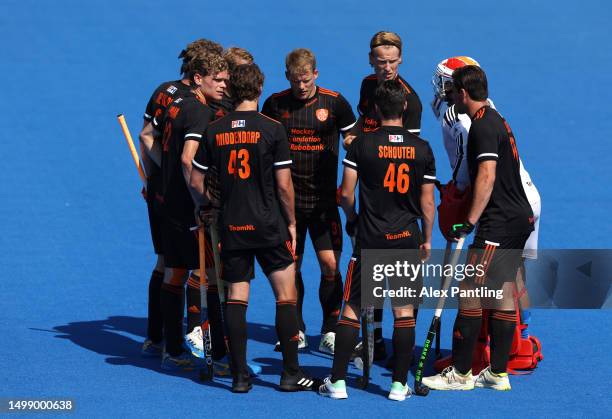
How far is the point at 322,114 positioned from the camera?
7.86 m

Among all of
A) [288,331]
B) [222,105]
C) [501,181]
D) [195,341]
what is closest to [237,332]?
[288,331]

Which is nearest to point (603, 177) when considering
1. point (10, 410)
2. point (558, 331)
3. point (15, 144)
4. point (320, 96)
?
point (558, 331)

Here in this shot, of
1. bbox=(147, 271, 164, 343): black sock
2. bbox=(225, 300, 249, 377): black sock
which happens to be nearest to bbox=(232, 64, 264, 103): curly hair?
bbox=(225, 300, 249, 377): black sock

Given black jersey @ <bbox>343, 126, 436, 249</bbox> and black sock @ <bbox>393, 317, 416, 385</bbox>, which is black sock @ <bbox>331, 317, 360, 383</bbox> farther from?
black jersey @ <bbox>343, 126, 436, 249</bbox>

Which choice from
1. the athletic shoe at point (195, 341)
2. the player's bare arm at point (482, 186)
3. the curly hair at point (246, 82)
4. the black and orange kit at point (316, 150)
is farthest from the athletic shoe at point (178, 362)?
the player's bare arm at point (482, 186)

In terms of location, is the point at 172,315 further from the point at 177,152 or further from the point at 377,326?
the point at 377,326

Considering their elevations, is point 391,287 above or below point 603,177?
below

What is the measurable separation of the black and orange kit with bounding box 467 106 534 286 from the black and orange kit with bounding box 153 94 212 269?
1872 millimetres

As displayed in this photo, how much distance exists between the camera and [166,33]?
1612cm

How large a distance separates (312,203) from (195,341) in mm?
1356

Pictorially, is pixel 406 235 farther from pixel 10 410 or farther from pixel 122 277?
pixel 122 277

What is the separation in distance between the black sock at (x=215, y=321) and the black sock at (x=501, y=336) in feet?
6.26

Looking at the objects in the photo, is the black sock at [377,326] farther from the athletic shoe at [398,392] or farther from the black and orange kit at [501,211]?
the black and orange kit at [501,211]

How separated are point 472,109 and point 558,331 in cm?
246
